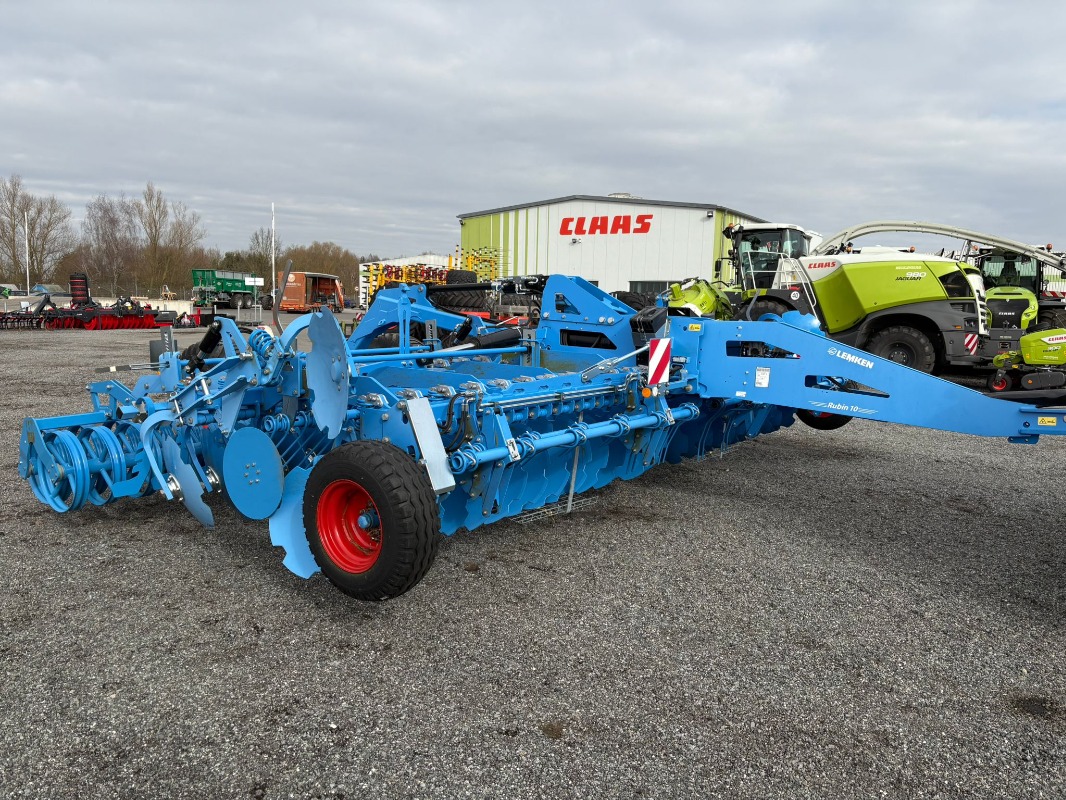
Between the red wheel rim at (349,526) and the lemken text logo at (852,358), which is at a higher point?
the lemken text logo at (852,358)

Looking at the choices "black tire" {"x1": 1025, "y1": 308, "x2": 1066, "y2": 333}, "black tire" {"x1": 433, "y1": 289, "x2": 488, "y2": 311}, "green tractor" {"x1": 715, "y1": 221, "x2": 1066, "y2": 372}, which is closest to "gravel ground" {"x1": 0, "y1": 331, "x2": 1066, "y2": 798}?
"green tractor" {"x1": 715, "y1": 221, "x2": 1066, "y2": 372}

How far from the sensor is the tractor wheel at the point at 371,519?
307cm

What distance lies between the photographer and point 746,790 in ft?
7.50

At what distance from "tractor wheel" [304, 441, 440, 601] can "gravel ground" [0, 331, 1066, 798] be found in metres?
0.25

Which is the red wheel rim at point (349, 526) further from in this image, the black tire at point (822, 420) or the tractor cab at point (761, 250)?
the tractor cab at point (761, 250)

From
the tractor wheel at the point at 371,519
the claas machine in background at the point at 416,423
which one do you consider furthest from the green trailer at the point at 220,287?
the tractor wheel at the point at 371,519

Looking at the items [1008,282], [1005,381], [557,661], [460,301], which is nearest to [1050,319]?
[1008,282]

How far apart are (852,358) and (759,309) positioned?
14.8 feet

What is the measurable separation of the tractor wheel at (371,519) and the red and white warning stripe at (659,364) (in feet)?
5.99

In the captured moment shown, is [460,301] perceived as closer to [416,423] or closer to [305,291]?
[416,423]

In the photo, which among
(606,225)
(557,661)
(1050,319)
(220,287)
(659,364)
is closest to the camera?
(557,661)

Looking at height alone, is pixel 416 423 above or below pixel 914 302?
below

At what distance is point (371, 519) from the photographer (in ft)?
11.0

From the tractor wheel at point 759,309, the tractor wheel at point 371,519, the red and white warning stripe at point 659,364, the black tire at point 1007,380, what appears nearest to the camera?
the tractor wheel at point 371,519
